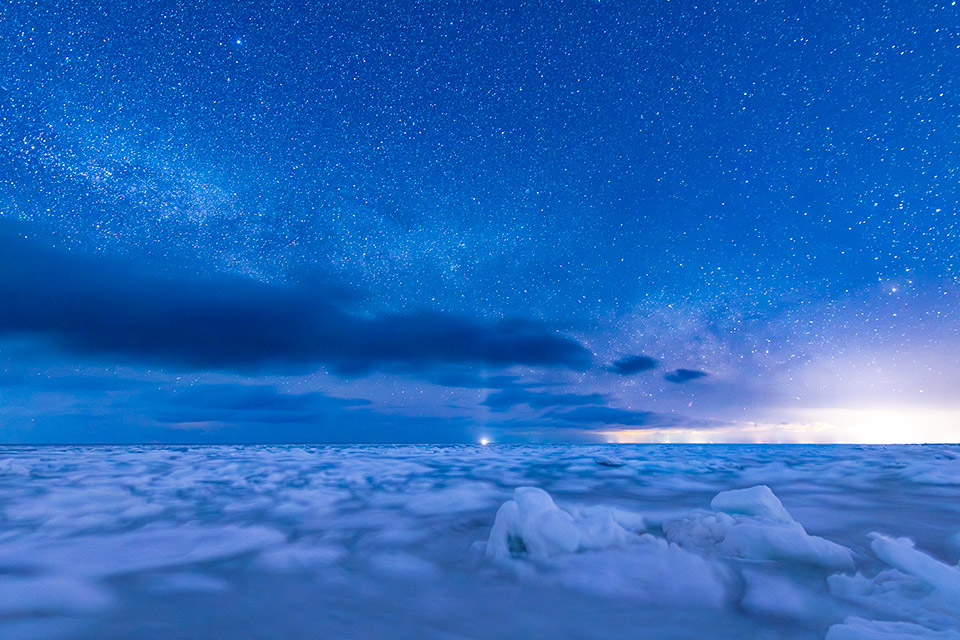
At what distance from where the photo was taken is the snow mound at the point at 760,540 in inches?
115

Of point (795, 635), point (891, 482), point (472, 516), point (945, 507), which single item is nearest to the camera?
point (795, 635)

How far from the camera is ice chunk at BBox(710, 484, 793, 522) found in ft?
12.8

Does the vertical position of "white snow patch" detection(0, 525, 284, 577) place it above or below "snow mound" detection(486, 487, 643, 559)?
below

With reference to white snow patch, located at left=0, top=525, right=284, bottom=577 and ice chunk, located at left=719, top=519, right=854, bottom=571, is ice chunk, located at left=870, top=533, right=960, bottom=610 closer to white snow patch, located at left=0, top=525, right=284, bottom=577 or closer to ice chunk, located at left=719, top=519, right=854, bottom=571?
ice chunk, located at left=719, top=519, right=854, bottom=571

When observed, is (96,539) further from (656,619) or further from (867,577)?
(867,577)

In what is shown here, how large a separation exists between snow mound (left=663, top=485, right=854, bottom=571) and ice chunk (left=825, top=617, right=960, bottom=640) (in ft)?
3.63

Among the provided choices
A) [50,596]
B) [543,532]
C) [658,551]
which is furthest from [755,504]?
[50,596]

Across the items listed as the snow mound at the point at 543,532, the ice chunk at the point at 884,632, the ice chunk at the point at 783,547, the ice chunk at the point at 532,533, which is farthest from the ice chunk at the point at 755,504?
the ice chunk at the point at 884,632

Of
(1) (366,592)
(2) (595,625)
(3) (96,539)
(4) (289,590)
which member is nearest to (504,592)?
(2) (595,625)

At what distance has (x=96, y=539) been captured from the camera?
151 inches

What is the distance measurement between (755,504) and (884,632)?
245cm

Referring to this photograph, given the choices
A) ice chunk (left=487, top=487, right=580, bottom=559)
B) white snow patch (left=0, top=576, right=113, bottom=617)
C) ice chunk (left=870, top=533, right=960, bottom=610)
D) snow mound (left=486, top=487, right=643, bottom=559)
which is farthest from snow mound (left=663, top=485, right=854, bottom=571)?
white snow patch (left=0, top=576, right=113, bottom=617)

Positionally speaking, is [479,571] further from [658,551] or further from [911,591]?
[911,591]

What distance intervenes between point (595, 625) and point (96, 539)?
13.8 feet
